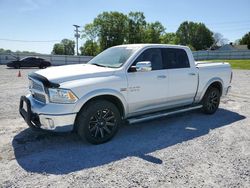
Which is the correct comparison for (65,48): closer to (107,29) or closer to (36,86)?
(107,29)

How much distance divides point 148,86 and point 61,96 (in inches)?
74.1

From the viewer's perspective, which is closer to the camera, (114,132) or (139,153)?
(139,153)

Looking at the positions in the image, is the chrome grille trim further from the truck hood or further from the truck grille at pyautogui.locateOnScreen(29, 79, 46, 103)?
the truck hood

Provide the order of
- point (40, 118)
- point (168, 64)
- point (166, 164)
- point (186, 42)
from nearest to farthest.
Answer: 1. point (166, 164)
2. point (40, 118)
3. point (168, 64)
4. point (186, 42)

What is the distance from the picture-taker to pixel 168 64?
5.70 metres

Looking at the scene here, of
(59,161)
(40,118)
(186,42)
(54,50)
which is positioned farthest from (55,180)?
(54,50)

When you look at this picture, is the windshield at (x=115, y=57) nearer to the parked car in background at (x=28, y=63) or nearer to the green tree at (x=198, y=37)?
the parked car in background at (x=28, y=63)

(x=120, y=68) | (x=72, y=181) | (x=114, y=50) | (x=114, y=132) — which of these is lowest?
(x=72, y=181)

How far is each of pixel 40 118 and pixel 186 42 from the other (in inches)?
4276

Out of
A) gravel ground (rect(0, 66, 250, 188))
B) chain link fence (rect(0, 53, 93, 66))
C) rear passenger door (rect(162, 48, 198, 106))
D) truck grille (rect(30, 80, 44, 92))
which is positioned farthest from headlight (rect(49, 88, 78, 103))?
chain link fence (rect(0, 53, 93, 66))

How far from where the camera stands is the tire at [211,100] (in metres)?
6.72

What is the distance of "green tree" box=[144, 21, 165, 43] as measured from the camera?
239ft

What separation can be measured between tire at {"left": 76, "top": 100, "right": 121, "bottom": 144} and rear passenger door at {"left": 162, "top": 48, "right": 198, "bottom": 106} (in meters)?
1.59

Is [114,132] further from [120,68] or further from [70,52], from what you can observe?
[70,52]
